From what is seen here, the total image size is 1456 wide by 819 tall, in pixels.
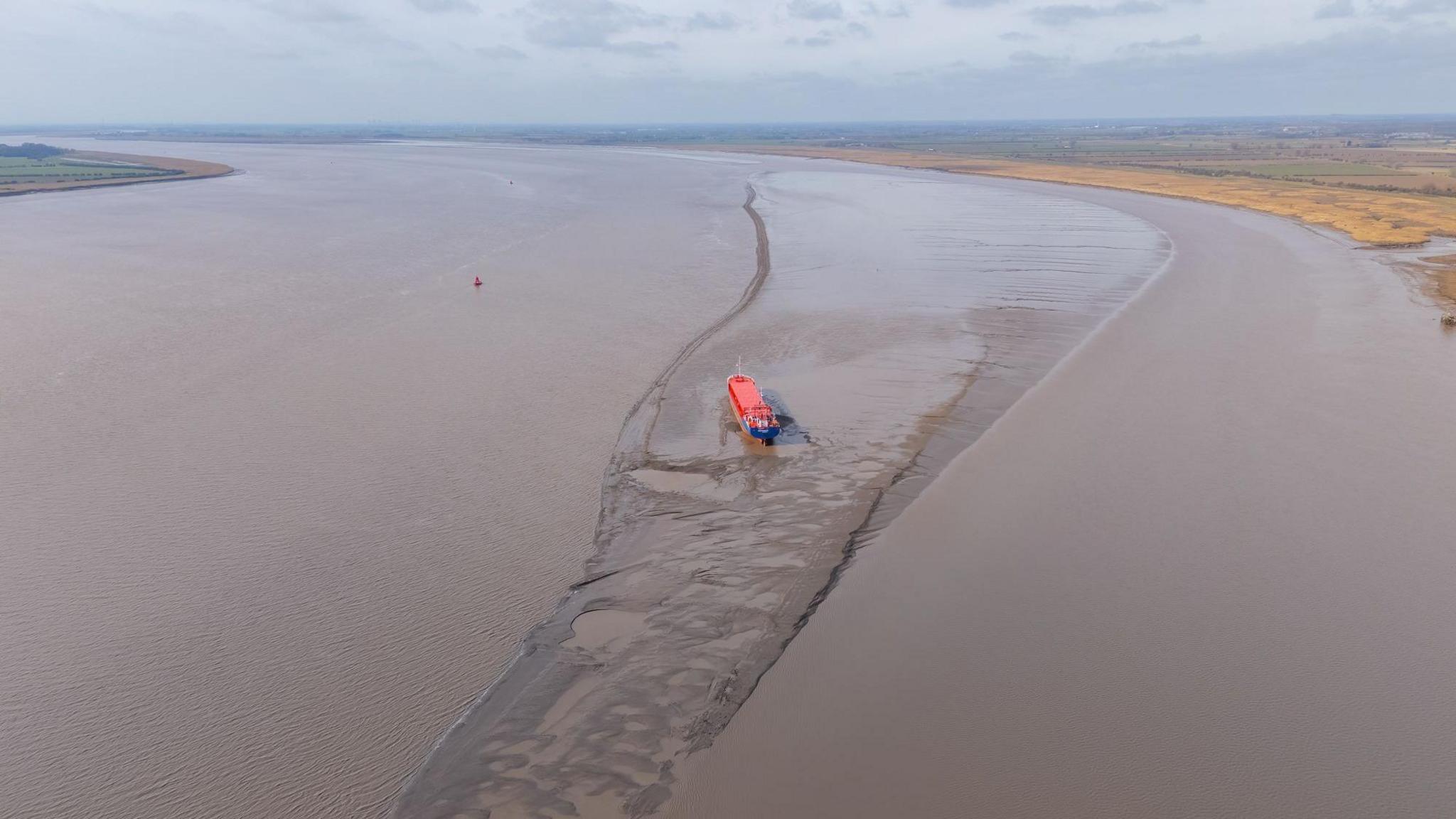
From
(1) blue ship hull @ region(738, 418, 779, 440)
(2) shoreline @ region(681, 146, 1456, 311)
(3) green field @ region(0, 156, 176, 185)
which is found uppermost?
(3) green field @ region(0, 156, 176, 185)

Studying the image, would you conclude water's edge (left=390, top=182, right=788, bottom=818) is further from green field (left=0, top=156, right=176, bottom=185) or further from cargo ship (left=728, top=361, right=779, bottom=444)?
green field (left=0, top=156, right=176, bottom=185)

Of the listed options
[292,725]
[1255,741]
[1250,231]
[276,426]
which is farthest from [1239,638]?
[1250,231]

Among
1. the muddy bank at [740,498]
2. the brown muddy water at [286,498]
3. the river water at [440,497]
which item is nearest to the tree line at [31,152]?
the brown muddy water at [286,498]

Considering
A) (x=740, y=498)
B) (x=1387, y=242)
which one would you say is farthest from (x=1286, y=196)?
(x=740, y=498)

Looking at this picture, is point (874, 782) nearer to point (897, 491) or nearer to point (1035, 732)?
point (1035, 732)

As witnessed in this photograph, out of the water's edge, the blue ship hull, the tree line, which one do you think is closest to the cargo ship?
the blue ship hull

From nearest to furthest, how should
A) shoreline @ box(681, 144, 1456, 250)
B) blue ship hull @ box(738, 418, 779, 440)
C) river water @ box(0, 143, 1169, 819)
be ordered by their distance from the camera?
river water @ box(0, 143, 1169, 819), blue ship hull @ box(738, 418, 779, 440), shoreline @ box(681, 144, 1456, 250)

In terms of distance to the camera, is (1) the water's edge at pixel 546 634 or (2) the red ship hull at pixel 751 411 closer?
(1) the water's edge at pixel 546 634

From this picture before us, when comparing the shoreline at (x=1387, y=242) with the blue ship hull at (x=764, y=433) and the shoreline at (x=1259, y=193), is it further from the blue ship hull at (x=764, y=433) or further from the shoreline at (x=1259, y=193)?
the blue ship hull at (x=764, y=433)
